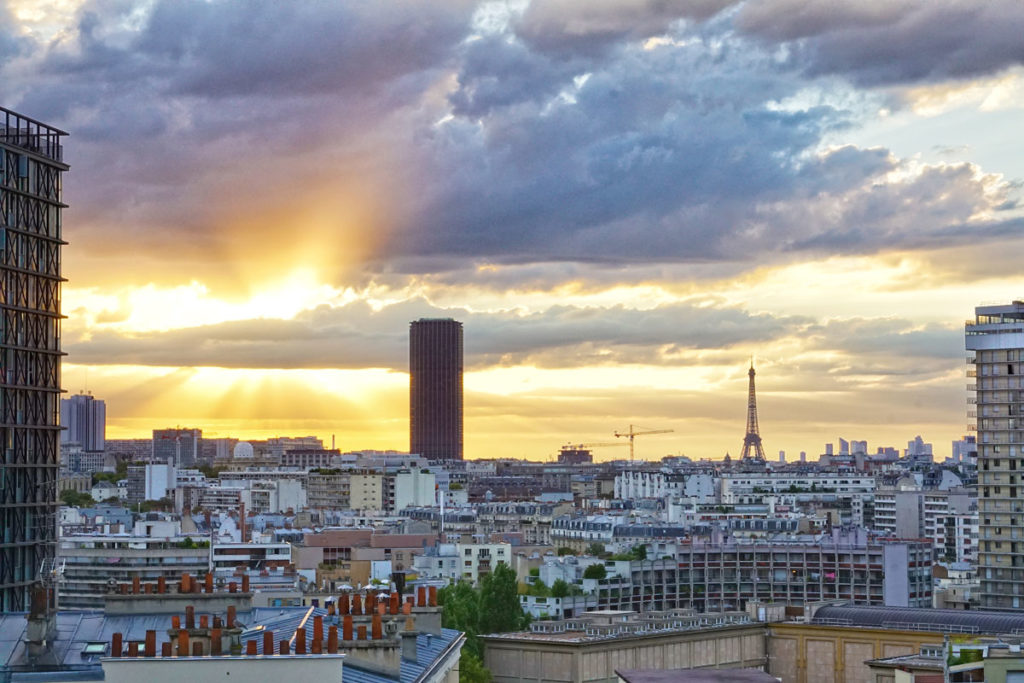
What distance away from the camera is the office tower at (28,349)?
247 feet

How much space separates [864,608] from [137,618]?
148 ft

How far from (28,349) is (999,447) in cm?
7803

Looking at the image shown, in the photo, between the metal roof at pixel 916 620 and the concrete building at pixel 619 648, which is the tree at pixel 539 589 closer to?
the metal roof at pixel 916 620

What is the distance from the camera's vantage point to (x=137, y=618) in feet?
117

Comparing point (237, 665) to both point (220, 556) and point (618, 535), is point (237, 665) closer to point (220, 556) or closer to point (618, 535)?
point (220, 556)

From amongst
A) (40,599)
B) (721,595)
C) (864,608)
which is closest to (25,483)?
(864,608)

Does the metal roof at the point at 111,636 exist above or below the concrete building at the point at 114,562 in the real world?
above

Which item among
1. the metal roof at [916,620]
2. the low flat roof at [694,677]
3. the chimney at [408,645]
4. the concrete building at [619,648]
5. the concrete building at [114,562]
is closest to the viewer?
the chimney at [408,645]

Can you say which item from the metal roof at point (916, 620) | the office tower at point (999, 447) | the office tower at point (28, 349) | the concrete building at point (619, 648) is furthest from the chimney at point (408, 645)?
the office tower at point (999, 447)

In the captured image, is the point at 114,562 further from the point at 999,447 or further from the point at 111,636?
the point at 111,636

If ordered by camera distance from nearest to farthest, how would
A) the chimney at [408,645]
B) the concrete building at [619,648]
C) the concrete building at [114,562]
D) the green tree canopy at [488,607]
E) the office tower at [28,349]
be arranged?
the chimney at [408,645], the concrete building at [619,648], the office tower at [28,349], the green tree canopy at [488,607], the concrete building at [114,562]

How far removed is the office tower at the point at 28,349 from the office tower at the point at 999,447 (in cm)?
7207

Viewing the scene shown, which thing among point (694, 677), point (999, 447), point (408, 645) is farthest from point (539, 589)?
point (408, 645)

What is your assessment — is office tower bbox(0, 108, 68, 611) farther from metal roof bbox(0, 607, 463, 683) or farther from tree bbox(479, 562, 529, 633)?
metal roof bbox(0, 607, 463, 683)
